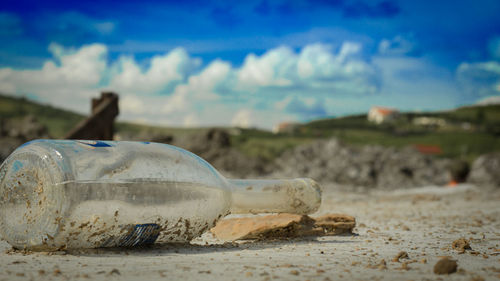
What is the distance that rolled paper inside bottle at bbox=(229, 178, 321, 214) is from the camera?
3.48 metres

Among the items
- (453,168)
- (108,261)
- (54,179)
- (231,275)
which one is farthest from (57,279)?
(453,168)

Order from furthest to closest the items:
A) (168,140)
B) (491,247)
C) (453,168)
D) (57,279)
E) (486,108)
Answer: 1. (486,108)
2. (453,168)
3. (168,140)
4. (491,247)
5. (57,279)

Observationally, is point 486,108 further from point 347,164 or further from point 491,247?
point 491,247

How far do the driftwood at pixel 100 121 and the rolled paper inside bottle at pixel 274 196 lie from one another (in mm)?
6021

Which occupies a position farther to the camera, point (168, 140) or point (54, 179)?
point (168, 140)

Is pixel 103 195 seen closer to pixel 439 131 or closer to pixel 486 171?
pixel 486 171

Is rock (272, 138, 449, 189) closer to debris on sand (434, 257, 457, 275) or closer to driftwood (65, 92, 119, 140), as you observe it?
driftwood (65, 92, 119, 140)

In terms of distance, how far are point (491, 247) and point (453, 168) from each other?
14.2 metres

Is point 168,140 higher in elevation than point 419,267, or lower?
higher

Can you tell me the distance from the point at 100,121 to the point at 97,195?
6772mm

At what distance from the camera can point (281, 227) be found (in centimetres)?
402

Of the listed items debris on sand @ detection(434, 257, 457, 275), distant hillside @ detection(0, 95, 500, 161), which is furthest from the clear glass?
distant hillside @ detection(0, 95, 500, 161)

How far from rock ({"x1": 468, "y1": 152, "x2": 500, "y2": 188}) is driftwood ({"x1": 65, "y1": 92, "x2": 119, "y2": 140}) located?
14.0 m

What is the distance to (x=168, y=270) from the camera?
2.54 m
